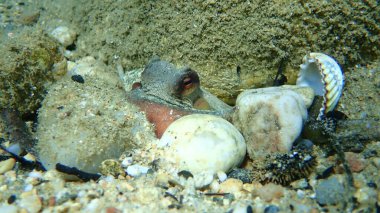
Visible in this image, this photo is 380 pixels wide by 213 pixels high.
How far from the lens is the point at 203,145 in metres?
3.08

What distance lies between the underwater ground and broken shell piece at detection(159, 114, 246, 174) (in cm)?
19

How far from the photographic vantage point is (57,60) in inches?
169

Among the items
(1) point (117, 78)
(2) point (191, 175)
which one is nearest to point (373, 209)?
(2) point (191, 175)

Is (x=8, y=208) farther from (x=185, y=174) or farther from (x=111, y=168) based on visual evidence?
(x=185, y=174)

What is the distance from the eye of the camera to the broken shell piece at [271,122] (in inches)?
128

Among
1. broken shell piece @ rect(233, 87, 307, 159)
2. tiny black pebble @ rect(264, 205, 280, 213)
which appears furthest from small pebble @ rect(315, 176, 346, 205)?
broken shell piece @ rect(233, 87, 307, 159)

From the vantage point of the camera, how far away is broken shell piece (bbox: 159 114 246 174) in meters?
3.05

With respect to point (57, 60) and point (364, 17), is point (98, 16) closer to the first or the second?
point (57, 60)

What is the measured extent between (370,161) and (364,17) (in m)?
2.06

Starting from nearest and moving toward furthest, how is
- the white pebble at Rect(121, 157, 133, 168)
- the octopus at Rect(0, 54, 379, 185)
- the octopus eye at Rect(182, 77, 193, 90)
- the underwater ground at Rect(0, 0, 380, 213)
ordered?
the underwater ground at Rect(0, 0, 380, 213)
the octopus at Rect(0, 54, 379, 185)
the white pebble at Rect(121, 157, 133, 168)
the octopus eye at Rect(182, 77, 193, 90)

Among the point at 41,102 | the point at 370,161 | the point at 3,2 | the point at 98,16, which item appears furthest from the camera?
the point at 3,2

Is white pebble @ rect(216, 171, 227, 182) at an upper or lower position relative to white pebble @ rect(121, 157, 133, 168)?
lower

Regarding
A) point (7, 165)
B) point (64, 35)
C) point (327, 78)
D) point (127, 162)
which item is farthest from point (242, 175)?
point (64, 35)

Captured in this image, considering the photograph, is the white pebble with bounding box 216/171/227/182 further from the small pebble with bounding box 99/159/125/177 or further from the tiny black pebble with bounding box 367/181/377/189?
the tiny black pebble with bounding box 367/181/377/189
